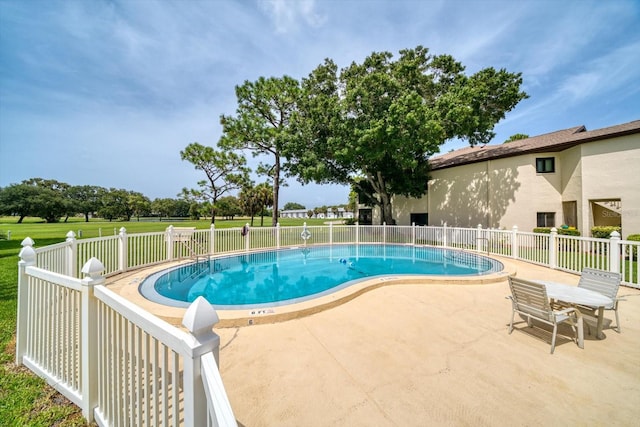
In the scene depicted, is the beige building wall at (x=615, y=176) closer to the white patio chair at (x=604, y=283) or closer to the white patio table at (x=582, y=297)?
the white patio chair at (x=604, y=283)

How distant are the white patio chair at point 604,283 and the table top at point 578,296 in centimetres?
17

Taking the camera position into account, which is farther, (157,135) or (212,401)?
(157,135)

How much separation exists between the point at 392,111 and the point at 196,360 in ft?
44.8

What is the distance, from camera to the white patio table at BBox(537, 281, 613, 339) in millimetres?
3277

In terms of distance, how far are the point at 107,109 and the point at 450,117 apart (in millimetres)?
18408

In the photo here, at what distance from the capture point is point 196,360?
3.65 feet

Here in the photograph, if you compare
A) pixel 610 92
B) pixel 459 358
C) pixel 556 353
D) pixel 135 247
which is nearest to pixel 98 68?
pixel 135 247

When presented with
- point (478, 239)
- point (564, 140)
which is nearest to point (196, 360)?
point (478, 239)

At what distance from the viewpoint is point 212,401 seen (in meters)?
0.97

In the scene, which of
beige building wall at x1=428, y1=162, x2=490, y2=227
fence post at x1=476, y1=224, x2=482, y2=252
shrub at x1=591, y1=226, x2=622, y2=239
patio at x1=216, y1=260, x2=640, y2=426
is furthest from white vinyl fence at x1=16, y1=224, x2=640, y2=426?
beige building wall at x1=428, y1=162, x2=490, y2=227

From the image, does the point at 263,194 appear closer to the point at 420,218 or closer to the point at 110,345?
the point at 420,218

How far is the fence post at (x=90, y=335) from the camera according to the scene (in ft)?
6.53

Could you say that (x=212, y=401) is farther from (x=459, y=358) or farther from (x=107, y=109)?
(x=107, y=109)

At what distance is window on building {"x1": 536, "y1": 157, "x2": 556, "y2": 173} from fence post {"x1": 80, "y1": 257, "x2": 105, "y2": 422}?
19.0 m
